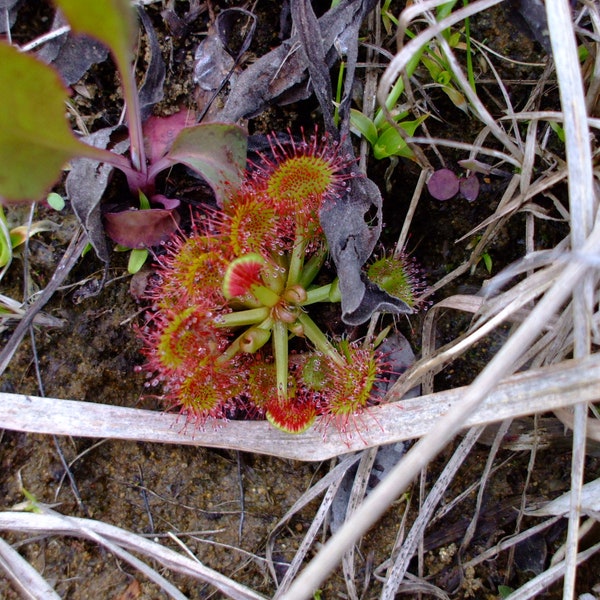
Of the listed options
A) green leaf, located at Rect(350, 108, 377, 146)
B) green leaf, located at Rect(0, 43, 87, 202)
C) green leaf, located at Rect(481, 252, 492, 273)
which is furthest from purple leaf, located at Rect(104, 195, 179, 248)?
green leaf, located at Rect(481, 252, 492, 273)

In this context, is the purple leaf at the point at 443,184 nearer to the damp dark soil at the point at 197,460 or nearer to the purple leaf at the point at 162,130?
the damp dark soil at the point at 197,460

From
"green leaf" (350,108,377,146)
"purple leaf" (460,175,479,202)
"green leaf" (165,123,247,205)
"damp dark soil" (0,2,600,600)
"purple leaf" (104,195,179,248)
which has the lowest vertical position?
"damp dark soil" (0,2,600,600)

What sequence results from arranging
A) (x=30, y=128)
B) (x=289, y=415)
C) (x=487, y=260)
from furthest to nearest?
(x=487, y=260), (x=289, y=415), (x=30, y=128)

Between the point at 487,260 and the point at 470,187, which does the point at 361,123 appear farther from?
the point at 487,260

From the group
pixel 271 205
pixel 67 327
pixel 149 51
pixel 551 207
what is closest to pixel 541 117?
pixel 551 207

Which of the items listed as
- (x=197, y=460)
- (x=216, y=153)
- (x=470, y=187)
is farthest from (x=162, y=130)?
(x=197, y=460)

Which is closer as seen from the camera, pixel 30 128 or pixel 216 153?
pixel 30 128

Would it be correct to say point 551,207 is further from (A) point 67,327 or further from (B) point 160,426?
(A) point 67,327

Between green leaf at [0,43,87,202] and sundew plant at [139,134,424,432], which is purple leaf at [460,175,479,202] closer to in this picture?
sundew plant at [139,134,424,432]
